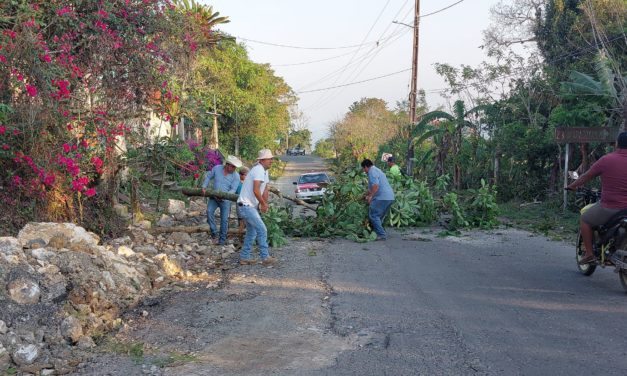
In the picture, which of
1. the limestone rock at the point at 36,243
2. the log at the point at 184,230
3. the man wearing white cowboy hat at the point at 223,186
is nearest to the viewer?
the limestone rock at the point at 36,243

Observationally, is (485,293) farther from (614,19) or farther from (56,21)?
(614,19)

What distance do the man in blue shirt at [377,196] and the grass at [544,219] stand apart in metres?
3.63

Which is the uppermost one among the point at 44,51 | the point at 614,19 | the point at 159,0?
the point at 614,19

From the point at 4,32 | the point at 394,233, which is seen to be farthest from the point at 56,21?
the point at 394,233

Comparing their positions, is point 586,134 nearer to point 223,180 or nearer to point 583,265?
point 583,265

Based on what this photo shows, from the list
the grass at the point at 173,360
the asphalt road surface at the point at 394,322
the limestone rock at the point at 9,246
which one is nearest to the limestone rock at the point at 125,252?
the asphalt road surface at the point at 394,322

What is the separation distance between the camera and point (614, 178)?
7.36 metres

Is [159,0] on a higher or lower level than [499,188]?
higher

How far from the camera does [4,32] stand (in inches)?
360

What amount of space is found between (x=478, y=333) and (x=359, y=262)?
4286 millimetres

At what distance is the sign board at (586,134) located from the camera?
1578cm

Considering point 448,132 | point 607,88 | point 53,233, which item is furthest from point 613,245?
point 448,132

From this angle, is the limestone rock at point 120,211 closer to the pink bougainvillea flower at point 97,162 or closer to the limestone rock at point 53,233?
the pink bougainvillea flower at point 97,162

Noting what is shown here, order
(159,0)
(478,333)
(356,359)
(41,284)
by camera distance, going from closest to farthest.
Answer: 1. (356,359)
2. (478,333)
3. (41,284)
4. (159,0)
